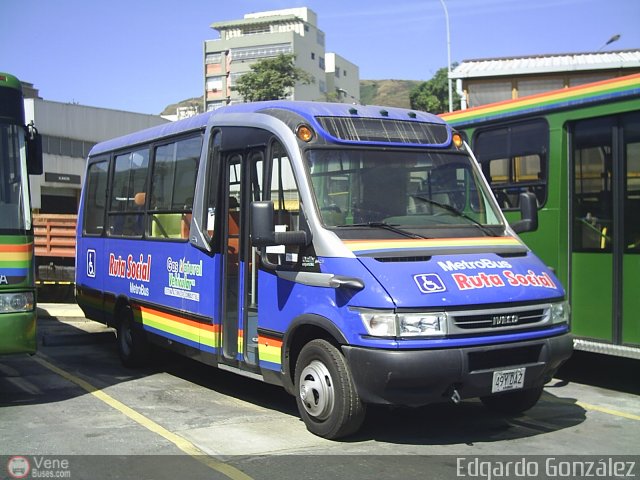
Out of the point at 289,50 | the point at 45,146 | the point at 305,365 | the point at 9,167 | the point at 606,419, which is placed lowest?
the point at 606,419

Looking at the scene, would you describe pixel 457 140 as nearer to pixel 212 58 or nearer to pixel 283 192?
pixel 283 192

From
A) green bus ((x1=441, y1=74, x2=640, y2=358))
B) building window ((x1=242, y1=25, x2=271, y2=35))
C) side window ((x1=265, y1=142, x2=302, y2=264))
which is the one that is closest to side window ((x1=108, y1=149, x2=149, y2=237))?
side window ((x1=265, y1=142, x2=302, y2=264))

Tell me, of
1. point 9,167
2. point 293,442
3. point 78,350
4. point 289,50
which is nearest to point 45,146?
point 78,350

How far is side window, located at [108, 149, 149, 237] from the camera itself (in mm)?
9539

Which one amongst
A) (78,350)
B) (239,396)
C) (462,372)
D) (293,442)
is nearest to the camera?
(462,372)

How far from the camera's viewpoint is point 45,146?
137ft

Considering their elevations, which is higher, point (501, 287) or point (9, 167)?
point (9, 167)

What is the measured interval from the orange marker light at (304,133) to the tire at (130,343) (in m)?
3.97

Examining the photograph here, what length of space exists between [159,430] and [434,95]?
65.5 m

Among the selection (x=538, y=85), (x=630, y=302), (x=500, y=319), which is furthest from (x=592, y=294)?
(x=538, y=85)

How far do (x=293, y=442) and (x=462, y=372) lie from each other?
60.7 inches

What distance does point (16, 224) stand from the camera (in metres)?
7.20

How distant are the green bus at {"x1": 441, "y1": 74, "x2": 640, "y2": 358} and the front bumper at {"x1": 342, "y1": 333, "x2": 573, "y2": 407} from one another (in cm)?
249

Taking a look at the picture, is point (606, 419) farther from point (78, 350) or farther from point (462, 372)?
Answer: point (78, 350)
